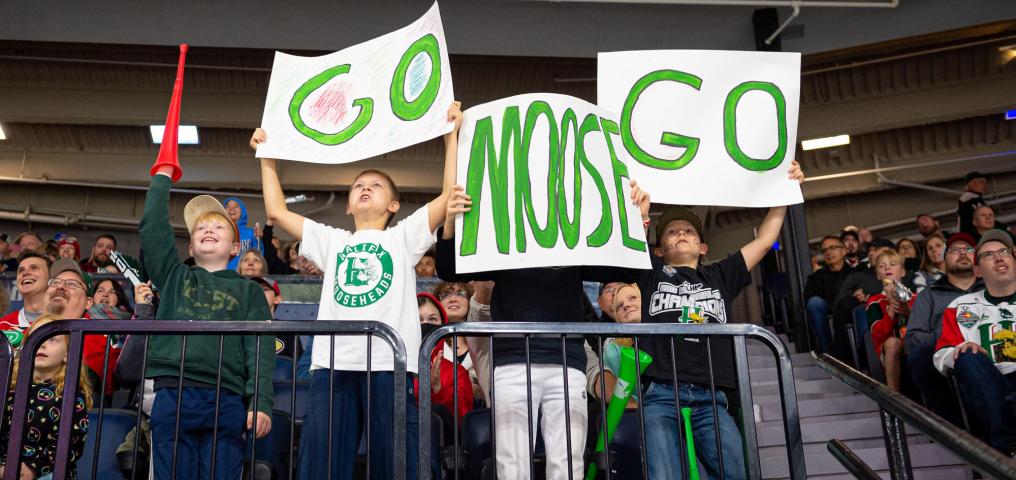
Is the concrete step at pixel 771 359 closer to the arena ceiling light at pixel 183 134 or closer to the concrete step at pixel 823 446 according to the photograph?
the concrete step at pixel 823 446

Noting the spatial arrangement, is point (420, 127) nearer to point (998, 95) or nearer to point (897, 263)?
point (897, 263)

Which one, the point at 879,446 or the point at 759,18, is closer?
the point at 879,446

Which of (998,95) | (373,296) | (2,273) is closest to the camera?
(373,296)

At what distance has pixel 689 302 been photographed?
353 centimetres

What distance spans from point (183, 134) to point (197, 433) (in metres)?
10.0

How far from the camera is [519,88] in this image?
11320 mm

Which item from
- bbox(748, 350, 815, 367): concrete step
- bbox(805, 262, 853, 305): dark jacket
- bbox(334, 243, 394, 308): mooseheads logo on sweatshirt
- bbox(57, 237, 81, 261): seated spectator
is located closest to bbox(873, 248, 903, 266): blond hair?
bbox(805, 262, 853, 305): dark jacket

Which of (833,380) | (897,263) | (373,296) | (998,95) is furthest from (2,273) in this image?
(998,95)

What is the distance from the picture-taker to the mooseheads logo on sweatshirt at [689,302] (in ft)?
11.5

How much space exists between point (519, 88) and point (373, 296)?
8.56m

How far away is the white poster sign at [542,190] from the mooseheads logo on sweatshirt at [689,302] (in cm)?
56

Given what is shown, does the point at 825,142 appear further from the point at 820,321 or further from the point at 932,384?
the point at 932,384

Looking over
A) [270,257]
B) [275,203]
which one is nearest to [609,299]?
[275,203]

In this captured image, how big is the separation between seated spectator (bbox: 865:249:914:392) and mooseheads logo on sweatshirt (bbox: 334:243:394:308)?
3562 millimetres
